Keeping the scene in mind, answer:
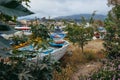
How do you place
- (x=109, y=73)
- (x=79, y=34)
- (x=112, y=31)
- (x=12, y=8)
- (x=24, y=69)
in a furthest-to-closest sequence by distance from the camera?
(x=79, y=34) → (x=112, y=31) → (x=109, y=73) → (x=24, y=69) → (x=12, y=8)

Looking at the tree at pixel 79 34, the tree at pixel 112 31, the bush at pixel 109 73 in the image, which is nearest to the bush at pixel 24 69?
the bush at pixel 109 73

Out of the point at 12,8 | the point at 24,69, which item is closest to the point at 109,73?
the point at 24,69

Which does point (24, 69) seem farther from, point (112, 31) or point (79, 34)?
point (79, 34)

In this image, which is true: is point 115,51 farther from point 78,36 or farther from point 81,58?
point 78,36

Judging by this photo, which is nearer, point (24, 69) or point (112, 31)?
point (24, 69)

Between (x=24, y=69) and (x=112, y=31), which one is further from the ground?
(x=24, y=69)

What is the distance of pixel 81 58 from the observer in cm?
1543

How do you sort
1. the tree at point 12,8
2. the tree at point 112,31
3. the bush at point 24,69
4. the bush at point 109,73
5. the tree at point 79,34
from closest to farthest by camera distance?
1. the tree at point 12,8
2. the bush at point 24,69
3. the bush at point 109,73
4. the tree at point 112,31
5. the tree at point 79,34

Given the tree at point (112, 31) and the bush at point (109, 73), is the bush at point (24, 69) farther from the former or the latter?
the tree at point (112, 31)

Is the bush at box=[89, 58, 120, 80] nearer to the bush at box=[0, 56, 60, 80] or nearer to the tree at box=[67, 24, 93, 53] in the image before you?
the bush at box=[0, 56, 60, 80]

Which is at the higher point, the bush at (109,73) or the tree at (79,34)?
the bush at (109,73)

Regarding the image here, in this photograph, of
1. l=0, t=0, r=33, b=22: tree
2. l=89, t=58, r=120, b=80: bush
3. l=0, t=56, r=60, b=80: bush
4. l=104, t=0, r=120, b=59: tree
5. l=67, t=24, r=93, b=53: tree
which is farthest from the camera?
l=67, t=24, r=93, b=53: tree

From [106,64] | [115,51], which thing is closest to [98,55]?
[115,51]

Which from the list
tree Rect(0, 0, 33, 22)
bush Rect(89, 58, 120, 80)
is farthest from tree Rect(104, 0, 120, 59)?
tree Rect(0, 0, 33, 22)
